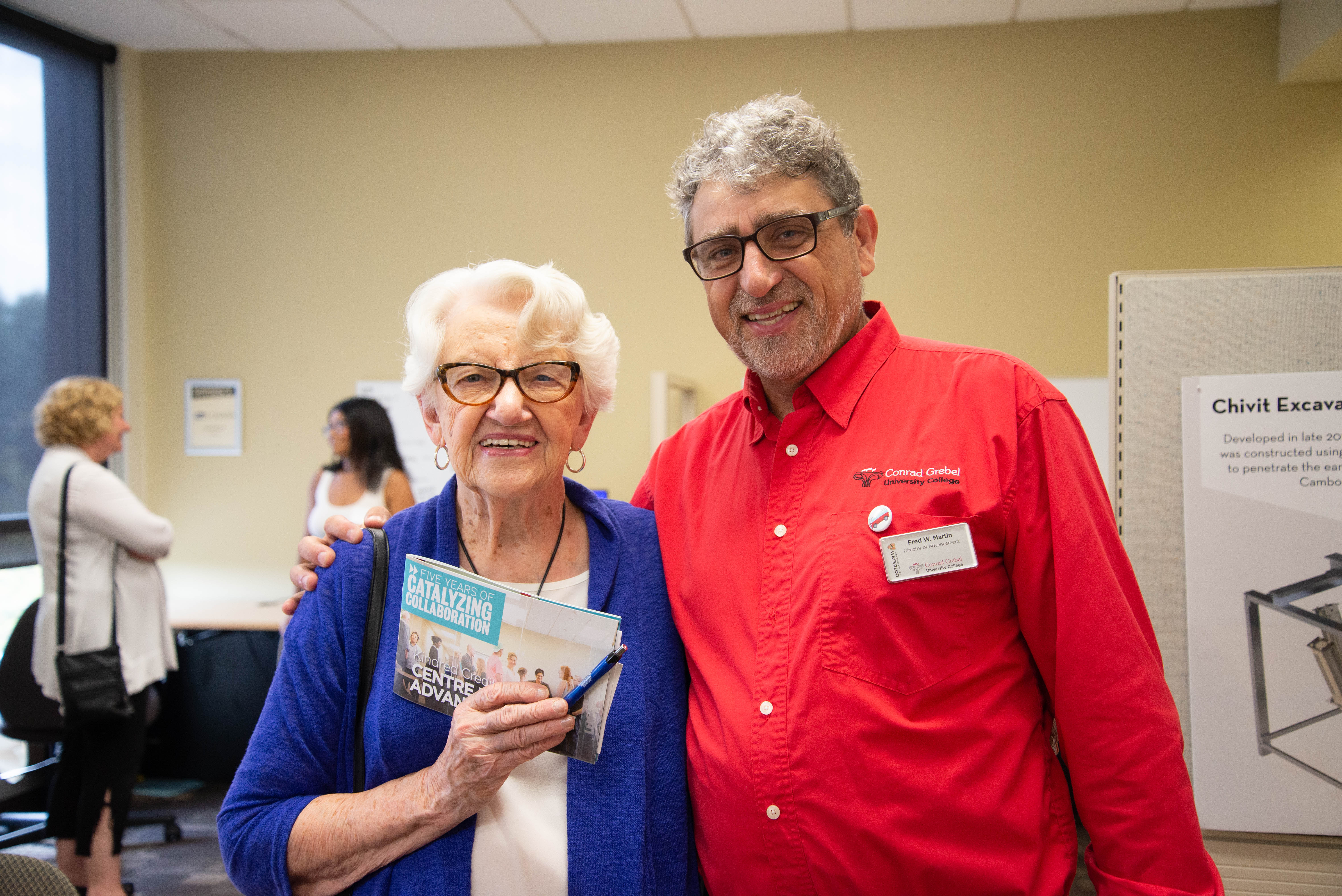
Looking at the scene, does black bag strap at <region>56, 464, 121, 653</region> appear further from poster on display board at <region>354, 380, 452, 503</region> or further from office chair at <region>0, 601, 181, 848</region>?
poster on display board at <region>354, 380, 452, 503</region>

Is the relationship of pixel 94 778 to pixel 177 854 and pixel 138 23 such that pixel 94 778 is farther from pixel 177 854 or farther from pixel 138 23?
pixel 138 23

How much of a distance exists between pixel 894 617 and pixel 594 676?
460mm

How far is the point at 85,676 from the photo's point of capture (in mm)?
3127

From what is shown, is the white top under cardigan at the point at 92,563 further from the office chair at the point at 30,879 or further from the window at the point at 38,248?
the office chair at the point at 30,879

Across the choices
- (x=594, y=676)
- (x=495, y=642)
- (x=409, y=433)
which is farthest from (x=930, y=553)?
(x=409, y=433)

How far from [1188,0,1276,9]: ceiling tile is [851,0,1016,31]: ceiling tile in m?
0.84

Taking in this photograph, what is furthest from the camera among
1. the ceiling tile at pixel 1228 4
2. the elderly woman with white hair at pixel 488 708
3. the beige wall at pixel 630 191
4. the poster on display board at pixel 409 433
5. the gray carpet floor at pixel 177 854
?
the poster on display board at pixel 409 433

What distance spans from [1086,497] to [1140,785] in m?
0.40

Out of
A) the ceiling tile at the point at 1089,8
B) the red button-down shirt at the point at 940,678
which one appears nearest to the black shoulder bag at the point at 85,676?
the red button-down shirt at the point at 940,678

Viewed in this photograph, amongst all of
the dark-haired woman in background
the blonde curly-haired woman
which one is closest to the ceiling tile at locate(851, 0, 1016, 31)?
the dark-haired woman in background

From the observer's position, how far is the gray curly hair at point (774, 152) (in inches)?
52.2

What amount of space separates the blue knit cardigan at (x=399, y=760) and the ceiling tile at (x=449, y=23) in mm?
3708

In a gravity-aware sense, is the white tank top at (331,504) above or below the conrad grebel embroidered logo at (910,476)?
below

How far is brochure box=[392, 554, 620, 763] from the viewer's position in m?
1.05
